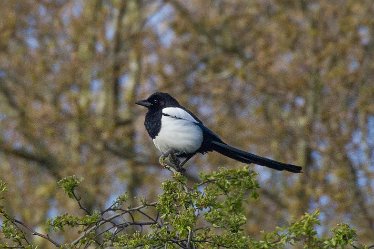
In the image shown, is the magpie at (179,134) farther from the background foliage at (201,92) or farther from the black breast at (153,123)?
the background foliage at (201,92)

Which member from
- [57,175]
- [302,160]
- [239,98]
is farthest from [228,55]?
[57,175]

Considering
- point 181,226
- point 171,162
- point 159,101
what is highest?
point 159,101

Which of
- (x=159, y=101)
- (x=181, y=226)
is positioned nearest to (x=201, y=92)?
(x=159, y=101)

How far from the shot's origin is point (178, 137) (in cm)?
739

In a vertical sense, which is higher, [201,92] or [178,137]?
[201,92]

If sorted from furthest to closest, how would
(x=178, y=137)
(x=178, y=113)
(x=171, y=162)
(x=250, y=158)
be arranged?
(x=178, y=113) → (x=178, y=137) → (x=250, y=158) → (x=171, y=162)

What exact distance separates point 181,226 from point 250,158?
209 cm

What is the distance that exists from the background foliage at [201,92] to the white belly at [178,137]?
5.98 meters

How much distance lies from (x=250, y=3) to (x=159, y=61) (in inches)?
78.3

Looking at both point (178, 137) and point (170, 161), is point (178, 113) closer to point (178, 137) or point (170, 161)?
point (178, 137)

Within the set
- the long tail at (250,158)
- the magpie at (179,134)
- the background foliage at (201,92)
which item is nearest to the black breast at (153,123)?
the magpie at (179,134)

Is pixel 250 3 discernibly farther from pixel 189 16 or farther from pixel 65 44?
pixel 65 44

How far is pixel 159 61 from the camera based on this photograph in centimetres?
1734

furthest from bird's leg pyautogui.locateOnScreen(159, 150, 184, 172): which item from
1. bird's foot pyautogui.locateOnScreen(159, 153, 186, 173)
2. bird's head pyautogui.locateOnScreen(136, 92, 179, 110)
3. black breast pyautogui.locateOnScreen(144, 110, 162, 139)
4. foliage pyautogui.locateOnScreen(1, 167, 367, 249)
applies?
bird's head pyautogui.locateOnScreen(136, 92, 179, 110)
